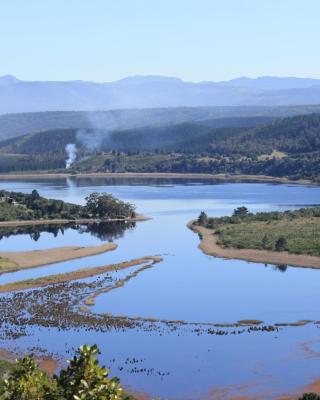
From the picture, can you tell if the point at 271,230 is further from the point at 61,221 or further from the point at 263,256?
Result: the point at 61,221

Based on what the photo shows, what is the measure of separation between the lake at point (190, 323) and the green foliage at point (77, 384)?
1658 cm

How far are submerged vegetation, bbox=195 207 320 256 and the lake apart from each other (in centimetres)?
388

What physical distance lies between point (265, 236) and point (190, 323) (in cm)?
2702

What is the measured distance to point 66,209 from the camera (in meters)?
103

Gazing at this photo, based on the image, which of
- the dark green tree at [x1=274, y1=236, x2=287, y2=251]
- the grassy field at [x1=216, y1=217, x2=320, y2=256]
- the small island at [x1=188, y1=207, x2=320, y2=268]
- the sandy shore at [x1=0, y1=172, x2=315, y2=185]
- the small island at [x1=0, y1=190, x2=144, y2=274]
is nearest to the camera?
the small island at [x1=188, y1=207, x2=320, y2=268]

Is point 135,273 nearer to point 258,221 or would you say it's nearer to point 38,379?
point 258,221

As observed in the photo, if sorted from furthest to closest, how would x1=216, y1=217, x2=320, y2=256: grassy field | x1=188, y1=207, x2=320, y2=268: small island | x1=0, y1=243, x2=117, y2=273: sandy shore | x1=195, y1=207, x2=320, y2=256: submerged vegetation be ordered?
1. x1=195, y1=207, x2=320, y2=256: submerged vegetation
2. x1=216, y1=217, x2=320, y2=256: grassy field
3. x1=188, y1=207, x2=320, y2=268: small island
4. x1=0, y1=243, x2=117, y2=273: sandy shore

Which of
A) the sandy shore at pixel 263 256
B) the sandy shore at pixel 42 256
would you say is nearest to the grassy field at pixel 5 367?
the sandy shore at pixel 42 256

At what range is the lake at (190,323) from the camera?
38.0m

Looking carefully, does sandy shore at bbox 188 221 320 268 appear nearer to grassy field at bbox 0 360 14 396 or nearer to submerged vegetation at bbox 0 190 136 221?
submerged vegetation at bbox 0 190 136 221

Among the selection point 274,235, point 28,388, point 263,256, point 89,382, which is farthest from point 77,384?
point 274,235

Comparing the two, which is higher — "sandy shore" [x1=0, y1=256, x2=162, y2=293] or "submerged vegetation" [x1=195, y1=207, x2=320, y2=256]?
"submerged vegetation" [x1=195, y1=207, x2=320, y2=256]

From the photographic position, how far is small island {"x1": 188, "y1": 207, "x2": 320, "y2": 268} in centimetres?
6794

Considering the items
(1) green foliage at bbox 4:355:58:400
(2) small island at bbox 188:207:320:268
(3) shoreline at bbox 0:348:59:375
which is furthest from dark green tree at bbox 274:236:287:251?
(1) green foliage at bbox 4:355:58:400
